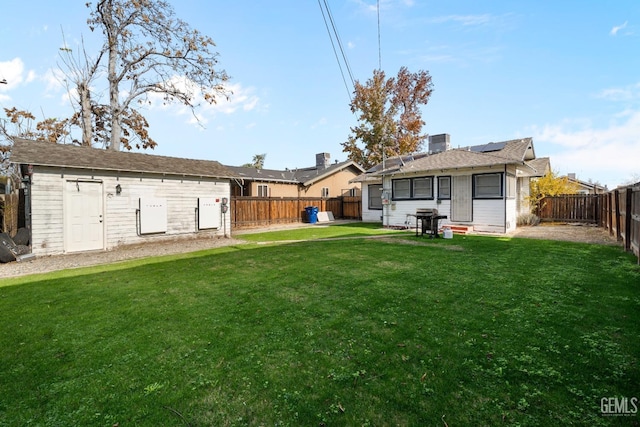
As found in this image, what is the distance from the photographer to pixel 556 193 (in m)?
16.2

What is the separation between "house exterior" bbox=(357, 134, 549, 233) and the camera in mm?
12688

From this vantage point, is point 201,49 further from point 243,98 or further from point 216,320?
point 216,320

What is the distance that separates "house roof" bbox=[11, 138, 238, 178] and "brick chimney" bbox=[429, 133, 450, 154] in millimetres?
13373

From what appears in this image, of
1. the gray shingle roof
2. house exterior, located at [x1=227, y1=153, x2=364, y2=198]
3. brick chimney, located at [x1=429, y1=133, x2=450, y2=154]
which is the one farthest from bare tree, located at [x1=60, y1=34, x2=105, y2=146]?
brick chimney, located at [x1=429, y1=133, x2=450, y2=154]

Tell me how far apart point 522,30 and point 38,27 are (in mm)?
20853

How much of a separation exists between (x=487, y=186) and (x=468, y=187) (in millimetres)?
769

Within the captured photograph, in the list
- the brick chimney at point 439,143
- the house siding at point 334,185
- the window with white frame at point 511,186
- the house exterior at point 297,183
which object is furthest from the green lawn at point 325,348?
the house siding at point 334,185

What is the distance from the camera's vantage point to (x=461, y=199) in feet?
45.3

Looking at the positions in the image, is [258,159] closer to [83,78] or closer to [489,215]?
[83,78]

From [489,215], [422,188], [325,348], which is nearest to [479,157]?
[489,215]

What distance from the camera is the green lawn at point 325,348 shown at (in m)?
2.13

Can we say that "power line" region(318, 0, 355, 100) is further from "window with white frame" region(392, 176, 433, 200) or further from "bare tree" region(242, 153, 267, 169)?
"bare tree" region(242, 153, 267, 169)

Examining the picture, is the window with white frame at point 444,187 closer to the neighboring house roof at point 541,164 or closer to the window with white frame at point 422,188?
the window with white frame at point 422,188

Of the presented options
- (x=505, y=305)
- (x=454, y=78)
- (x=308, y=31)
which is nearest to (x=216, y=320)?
(x=505, y=305)
